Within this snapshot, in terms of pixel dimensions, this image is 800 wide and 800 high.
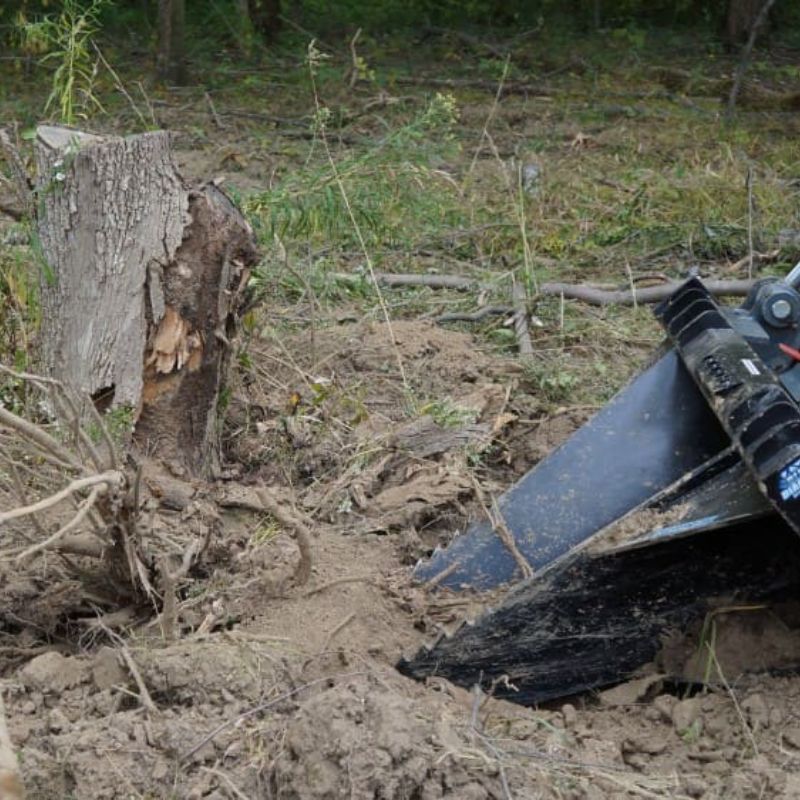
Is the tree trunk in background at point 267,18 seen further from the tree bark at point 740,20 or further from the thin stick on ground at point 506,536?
the thin stick on ground at point 506,536

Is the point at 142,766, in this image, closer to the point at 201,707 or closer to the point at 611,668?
the point at 201,707

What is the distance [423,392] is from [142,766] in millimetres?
2131

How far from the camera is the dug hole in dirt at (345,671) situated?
2797 millimetres

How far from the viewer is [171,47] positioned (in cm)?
988

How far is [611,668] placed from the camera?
11.1ft

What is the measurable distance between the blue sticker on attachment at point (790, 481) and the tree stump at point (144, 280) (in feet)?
5.77

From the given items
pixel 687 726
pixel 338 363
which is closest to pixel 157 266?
pixel 338 363

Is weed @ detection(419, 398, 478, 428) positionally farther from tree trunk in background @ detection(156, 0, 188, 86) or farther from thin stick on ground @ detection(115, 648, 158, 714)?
→ tree trunk in background @ detection(156, 0, 188, 86)

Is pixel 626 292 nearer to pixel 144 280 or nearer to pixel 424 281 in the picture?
pixel 424 281

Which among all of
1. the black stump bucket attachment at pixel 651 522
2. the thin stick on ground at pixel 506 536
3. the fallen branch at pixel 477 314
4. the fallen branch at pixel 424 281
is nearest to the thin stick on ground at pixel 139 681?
the black stump bucket attachment at pixel 651 522

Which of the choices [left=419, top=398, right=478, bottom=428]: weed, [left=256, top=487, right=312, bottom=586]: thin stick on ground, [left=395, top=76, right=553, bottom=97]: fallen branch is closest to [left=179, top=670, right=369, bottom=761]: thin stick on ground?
[left=256, top=487, right=312, bottom=586]: thin stick on ground

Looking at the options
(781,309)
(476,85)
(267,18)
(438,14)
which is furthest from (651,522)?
(438,14)

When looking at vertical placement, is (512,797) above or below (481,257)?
above

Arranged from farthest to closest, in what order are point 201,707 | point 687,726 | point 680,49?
1. point 680,49
2. point 687,726
3. point 201,707
